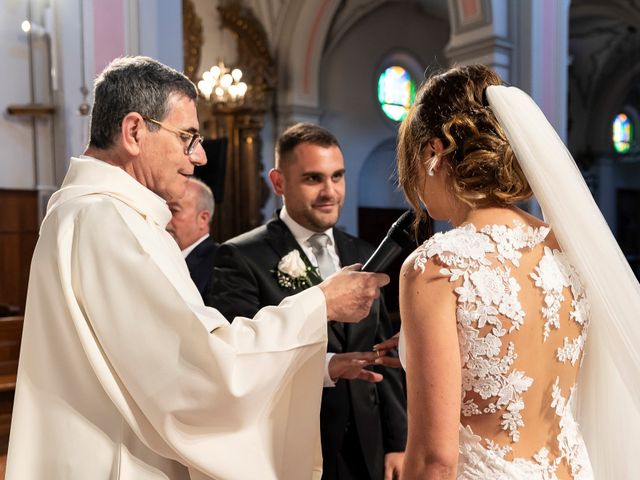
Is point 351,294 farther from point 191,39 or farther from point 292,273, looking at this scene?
point 191,39

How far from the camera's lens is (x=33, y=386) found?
180 cm

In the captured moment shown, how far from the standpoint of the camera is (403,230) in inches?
79.7

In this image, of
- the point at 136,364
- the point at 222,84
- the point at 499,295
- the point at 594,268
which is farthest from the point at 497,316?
the point at 222,84

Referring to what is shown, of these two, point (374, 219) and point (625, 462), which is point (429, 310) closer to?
point (625, 462)

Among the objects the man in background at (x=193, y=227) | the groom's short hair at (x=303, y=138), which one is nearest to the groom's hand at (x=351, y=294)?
the groom's short hair at (x=303, y=138)

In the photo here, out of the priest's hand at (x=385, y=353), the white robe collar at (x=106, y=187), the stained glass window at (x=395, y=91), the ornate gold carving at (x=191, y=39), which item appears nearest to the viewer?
the white robe collar at (x=106, y=187)

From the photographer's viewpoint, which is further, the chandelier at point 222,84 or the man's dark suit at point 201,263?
the chandelier at point 222,84

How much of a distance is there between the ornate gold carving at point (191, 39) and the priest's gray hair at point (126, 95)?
10042mm

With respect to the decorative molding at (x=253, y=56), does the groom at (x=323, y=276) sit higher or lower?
lower

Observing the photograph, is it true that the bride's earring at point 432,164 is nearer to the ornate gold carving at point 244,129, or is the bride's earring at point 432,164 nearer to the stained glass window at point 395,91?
the ornate gold carving at point 244,129

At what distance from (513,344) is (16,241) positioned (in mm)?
6875

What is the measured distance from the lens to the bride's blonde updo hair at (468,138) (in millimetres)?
1650

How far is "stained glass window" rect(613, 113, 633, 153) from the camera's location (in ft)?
68.0

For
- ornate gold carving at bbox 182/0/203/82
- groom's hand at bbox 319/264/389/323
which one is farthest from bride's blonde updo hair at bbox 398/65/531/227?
ornate gold carving at bbox 182/0/203/82
